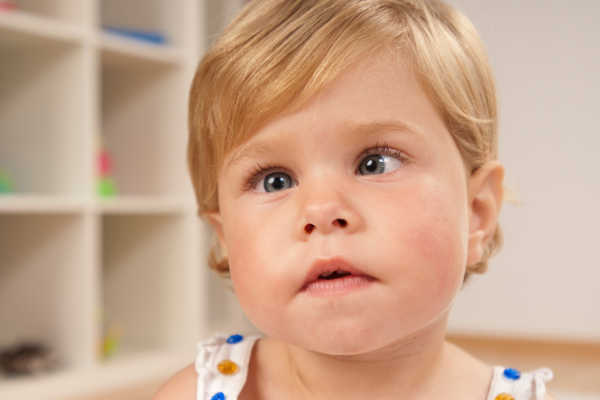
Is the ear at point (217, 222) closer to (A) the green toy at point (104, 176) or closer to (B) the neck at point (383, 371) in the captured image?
(B) the neck at point (383, 371)

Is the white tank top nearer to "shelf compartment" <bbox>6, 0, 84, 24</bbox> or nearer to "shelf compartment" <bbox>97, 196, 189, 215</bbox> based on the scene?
"shelf compartment" <bbox>97, 196, 189, 215</bbox>

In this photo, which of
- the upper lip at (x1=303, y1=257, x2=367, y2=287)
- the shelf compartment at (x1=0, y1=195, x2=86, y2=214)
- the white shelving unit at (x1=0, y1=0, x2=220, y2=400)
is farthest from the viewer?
the white shelving unit at (x1=0, y1=0, x2=220, y2=400)

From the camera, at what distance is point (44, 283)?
1.56 m

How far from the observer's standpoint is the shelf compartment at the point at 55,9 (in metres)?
1.50

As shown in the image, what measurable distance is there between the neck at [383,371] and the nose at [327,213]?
0.18m

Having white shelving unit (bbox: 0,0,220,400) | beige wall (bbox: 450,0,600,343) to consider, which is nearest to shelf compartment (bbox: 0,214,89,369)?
white shelving unit (bbox: 0,0,220,400)

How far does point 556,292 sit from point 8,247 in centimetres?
161

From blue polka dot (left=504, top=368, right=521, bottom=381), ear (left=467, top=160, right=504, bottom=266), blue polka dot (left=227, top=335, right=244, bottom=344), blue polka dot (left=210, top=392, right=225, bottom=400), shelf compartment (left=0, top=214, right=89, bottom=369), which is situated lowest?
blue polka dot (left=504, top=368, right=521, bottom=381)

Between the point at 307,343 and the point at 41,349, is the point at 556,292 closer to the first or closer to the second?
the point at 41,349

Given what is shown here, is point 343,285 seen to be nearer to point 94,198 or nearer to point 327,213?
point 327,213

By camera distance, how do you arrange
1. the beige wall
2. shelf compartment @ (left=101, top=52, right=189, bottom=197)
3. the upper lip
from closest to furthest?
the upper lip, shelf compartment @ (left=101, top=52, right=189, bottom=197), the beige wall

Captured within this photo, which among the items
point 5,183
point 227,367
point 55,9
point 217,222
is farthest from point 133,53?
point 227,367

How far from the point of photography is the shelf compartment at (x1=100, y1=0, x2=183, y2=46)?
181cm

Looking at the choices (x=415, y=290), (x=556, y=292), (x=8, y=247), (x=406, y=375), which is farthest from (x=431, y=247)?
(x=556, y=292)
